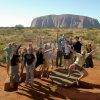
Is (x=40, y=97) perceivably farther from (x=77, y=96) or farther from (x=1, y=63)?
(x=1, y=63)

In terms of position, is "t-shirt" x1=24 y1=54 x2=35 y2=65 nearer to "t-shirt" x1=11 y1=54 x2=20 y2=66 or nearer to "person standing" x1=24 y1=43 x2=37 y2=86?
"person standing" x1=24 y1=43 x2=37 y2=86

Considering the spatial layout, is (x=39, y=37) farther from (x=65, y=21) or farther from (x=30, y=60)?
(x=65, y=21)

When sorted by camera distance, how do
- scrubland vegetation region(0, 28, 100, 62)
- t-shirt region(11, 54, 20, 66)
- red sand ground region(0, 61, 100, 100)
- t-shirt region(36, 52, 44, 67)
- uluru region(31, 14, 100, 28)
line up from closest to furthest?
1. red sand ground region(0, 61, 100, 100)
2. t-shirt region(11, 54, 20, 66)
3. t-shirt region(36, 52, 44, 67)
4. scrubland vegetation region(0, 28, 100, 62)
5. uluru region(31, 14, 100, 28)

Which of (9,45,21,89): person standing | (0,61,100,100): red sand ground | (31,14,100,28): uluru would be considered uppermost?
(31,14,100,28): uluru

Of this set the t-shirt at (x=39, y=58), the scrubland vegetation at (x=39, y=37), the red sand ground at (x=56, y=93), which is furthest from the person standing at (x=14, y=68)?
the scrubland vegetation at (x=39, y=37)

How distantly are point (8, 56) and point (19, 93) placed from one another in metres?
1.91

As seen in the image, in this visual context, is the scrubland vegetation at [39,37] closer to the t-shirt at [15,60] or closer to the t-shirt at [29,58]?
the t-shirt at [15,60]

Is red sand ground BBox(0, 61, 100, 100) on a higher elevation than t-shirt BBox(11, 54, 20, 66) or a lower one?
lower

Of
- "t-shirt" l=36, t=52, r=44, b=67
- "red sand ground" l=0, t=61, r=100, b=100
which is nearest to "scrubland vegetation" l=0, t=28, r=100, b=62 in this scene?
"red sand ground" l=0, t=61, r=100, b=100

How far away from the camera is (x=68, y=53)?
15.5 m

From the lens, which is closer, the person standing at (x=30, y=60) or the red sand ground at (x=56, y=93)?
the red sand ground at (x=56, y=93)

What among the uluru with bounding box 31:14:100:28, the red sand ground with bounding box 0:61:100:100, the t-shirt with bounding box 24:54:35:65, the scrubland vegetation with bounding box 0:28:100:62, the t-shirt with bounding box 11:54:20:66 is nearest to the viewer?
the red sand ground with bounding box 0:61:100:100

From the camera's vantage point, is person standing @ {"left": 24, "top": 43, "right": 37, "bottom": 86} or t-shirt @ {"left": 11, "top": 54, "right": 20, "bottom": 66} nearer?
person standing @ {"left": 24, "top": 43, "right": 37, "bottom": 86}

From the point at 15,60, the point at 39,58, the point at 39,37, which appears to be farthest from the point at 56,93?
the point at 39,37
